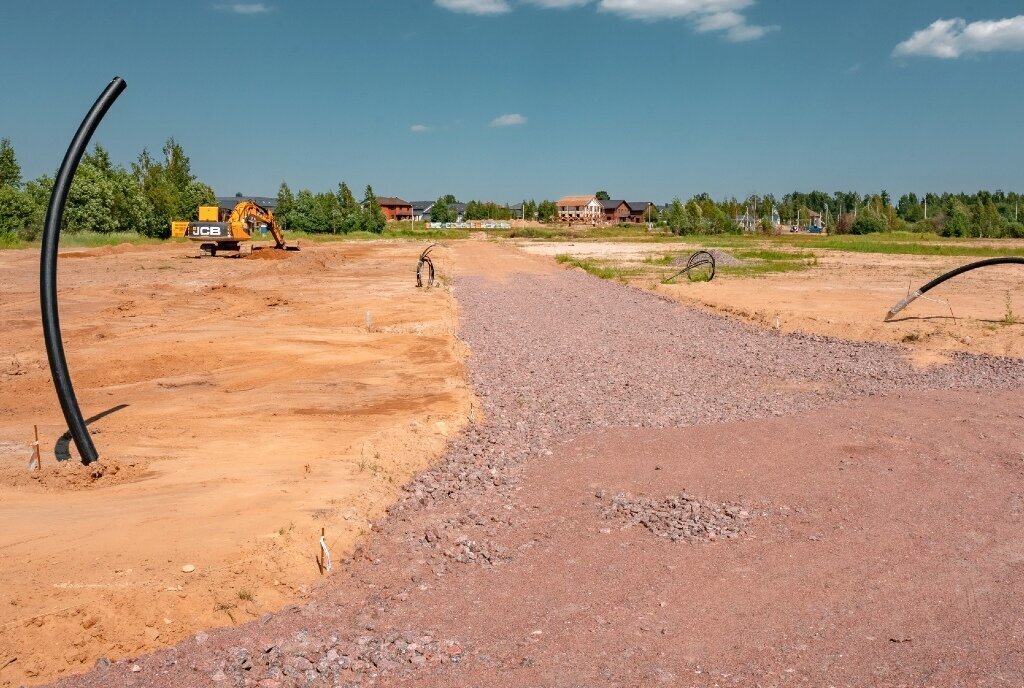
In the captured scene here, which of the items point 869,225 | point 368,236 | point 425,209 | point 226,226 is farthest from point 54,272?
point 425,209

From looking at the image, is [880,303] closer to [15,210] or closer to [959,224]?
[15,210]

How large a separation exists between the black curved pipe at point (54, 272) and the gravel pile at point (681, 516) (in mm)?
5555

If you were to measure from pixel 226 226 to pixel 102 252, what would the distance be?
9.98 m

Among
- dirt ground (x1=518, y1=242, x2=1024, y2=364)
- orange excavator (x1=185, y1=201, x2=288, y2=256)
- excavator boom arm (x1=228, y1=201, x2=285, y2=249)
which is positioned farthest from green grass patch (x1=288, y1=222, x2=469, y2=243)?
dirt ground (x1=518, y1=242, x2=1024, y2=364)

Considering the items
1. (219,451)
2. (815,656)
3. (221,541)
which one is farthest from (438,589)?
(219,451)

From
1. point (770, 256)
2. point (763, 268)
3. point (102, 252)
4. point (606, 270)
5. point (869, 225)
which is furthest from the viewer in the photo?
point (869, 225)

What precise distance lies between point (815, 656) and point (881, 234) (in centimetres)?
10918

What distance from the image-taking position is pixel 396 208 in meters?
164

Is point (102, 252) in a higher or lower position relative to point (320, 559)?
higher

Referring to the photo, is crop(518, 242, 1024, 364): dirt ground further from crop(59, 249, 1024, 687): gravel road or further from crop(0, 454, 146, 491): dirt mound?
crop(0, 454, 146, 491): dirt mound

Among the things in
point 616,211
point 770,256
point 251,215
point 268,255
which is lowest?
point 770,256

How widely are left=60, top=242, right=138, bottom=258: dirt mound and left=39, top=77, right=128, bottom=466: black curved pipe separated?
42.8m

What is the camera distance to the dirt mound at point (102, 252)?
48.1 m

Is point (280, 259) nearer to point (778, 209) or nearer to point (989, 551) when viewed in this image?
point (989, 551)
